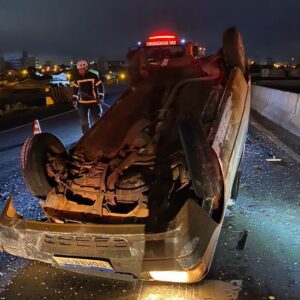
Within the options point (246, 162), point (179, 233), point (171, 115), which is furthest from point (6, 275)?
point (246, 162)

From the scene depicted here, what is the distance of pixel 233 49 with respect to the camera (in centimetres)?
520

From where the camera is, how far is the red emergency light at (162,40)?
1614 centimetres

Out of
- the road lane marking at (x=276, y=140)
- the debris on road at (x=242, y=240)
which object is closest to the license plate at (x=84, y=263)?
the debris on road at (x=242, y=240)

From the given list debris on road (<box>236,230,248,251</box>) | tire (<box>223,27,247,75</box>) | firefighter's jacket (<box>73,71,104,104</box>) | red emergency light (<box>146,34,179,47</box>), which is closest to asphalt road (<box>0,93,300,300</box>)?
debris on road (<box>236,230,248,251</box>)

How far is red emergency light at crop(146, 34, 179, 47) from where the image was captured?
1614cm

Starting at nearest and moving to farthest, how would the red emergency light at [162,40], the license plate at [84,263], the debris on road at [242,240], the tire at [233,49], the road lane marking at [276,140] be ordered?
1. the license plate at [84,263]
2. the debris on road at [242,240]
3. the tire at [233,49]
4. the road lane marking at [276,140]
5. the red emergency light at [162,40]

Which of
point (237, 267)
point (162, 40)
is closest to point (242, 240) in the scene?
point (237, 267)

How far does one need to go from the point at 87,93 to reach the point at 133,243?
6623 millimetres

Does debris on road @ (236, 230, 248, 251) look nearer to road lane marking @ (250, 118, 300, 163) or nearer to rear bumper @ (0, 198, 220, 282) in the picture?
rear bumper @ (0, 198, 220, 282)

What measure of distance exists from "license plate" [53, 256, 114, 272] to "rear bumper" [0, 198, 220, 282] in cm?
3

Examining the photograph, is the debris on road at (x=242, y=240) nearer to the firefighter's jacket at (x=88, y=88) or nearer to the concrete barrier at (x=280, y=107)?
the firefighter's jacket at (x=88, y=88)

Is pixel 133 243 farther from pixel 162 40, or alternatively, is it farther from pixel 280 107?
pixel 162 40

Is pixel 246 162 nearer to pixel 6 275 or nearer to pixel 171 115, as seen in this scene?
pixel 171 115

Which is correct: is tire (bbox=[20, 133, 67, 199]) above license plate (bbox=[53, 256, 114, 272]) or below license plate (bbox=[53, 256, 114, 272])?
above
